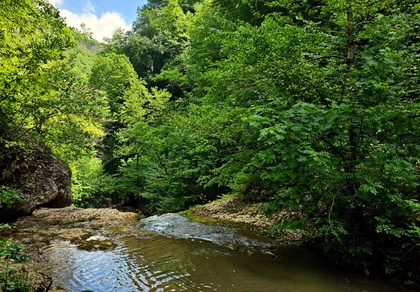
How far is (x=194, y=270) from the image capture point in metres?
4.90

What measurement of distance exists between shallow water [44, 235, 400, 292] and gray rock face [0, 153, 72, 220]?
4110 millimetres

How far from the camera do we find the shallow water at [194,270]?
14.0 ft

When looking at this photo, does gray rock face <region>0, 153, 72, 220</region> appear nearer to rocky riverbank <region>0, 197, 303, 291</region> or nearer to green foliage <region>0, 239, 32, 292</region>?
rocky riverbank <region>0, 197, 303, 291</region>

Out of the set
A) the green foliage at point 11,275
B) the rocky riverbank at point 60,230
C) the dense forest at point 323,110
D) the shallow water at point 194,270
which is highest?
the dense forest at point 323,110

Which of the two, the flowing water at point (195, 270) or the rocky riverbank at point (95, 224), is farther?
the rocky riverbank at point (95, 224)

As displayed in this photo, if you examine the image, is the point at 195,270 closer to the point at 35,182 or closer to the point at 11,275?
the point at 11,275

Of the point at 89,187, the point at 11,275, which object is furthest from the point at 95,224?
the point at 89,187

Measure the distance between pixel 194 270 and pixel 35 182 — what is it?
26.2 feet

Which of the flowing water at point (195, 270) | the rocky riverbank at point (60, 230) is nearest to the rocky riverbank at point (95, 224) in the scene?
the rocky riverbank at point (60, 230)

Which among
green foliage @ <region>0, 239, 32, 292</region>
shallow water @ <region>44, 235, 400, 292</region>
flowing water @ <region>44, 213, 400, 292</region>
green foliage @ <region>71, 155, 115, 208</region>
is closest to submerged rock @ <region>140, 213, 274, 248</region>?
flowing water @ <region>44, 213, 400, 292</region>

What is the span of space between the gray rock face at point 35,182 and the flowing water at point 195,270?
3.91 m

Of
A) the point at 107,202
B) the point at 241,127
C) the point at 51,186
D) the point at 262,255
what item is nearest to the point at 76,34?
the point at 241,127

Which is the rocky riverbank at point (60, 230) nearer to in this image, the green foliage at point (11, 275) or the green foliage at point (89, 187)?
the green foliage at point (11, 275)

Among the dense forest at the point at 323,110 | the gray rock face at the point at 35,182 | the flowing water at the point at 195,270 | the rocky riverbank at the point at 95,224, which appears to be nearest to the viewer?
the dense forest at the point at 323,110
